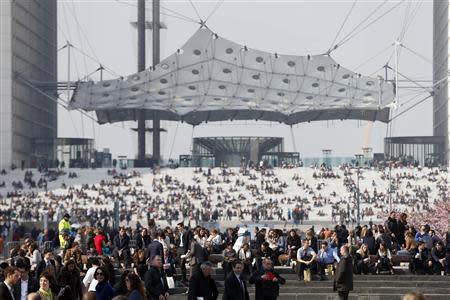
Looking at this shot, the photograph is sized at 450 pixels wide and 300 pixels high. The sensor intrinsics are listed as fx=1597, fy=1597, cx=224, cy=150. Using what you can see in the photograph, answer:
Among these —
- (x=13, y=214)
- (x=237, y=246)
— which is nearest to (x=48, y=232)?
(x=237, y=246)

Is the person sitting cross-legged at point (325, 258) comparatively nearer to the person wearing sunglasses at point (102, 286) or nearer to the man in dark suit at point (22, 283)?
the man in dark suit at point (22, 283)

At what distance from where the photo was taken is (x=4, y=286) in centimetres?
1677

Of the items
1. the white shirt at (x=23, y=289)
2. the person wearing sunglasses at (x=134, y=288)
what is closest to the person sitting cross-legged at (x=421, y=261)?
the white shirt at (x=23, y=289)

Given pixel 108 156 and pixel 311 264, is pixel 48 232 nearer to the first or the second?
pixel 311 264

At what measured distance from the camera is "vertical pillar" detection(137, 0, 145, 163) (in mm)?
104188

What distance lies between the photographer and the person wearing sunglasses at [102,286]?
741 inches

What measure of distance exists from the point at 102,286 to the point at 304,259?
36.6 feet

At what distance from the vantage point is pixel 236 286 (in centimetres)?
1966

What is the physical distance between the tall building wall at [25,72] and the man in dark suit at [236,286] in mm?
89509

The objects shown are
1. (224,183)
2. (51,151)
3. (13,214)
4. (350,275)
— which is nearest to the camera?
(350,275)

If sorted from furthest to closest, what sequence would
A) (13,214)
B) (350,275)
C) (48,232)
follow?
(13,214) → (48,232) → (350,275)

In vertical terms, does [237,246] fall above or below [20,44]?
below

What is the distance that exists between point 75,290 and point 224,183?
6785 cm

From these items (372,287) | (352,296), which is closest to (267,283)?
(352,296)
